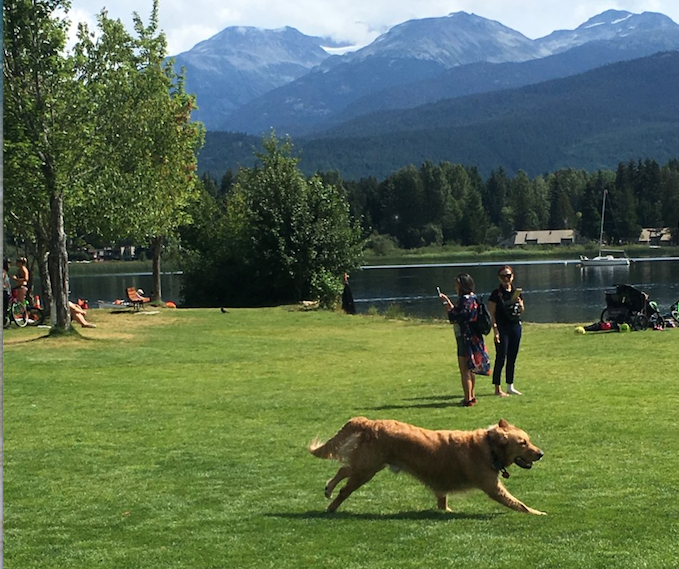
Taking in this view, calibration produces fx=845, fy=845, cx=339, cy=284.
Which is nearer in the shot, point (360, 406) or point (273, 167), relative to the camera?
point (360, 406)

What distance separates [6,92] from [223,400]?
10.8 m

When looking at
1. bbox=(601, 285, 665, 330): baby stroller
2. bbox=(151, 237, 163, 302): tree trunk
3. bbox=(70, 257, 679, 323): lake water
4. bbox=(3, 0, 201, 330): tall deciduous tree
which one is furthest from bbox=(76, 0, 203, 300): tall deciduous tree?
bbox=(70, 257, 679, 323): lake water

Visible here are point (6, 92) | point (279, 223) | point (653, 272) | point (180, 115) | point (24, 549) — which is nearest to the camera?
point (24, 549)

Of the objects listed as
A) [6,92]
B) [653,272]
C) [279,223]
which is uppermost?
[6,92]

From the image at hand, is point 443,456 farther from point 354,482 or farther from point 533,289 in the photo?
point 533,289

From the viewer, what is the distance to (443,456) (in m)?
6.64

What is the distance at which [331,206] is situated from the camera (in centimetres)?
4391

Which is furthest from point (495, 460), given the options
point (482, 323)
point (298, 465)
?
point (482, 323)

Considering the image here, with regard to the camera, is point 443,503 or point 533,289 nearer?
point 443,503

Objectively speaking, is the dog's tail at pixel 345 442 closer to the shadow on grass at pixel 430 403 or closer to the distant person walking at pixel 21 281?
the shadow on grass at pixel 430 403

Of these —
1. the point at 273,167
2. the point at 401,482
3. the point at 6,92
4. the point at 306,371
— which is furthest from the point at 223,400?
the point at 273,167

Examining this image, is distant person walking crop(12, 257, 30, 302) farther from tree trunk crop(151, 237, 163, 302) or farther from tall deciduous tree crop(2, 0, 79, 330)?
tree trunk crop(151, 237, 163, 302)

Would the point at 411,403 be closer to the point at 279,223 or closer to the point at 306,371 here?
the point at 306,371

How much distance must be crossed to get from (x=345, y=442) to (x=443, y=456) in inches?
31.2
